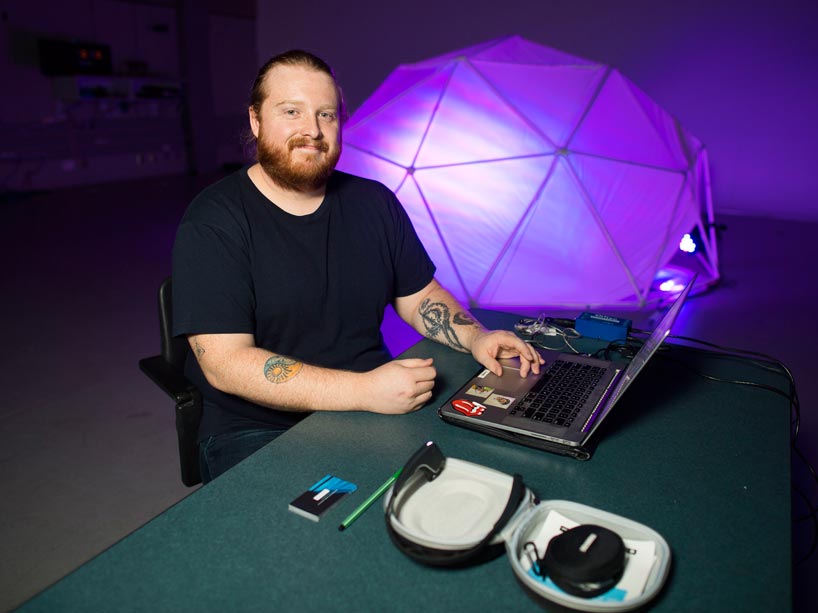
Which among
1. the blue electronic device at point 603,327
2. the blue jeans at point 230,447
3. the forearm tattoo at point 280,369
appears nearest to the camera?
the forearm tattoo at point 280,369

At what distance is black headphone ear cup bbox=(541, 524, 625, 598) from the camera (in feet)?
2.34

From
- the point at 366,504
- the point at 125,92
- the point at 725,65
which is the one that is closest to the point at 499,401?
the point at 366,504

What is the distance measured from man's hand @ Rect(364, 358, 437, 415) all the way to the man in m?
0.04

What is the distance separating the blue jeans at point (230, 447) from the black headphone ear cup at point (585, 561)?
0.79 m

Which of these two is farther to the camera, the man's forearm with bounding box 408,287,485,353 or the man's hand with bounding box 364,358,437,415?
the man's forearm with bounding box 408,287,485,353

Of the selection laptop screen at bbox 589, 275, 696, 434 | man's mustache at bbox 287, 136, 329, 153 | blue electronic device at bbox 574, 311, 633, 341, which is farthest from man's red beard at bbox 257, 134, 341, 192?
laptop screen at bbox 589, 275, 696, 434

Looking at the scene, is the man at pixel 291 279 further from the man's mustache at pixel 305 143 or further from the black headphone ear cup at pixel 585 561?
the black headphone ear cup at pixel 585 561

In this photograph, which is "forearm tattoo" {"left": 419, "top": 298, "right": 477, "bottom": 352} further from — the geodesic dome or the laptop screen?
the geodesic dome

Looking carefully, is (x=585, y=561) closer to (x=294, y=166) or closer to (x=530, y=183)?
(x=294, y=166)

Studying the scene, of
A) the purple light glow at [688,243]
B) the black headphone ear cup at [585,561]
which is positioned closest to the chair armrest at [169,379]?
the black headphone ear cup at [585,561]

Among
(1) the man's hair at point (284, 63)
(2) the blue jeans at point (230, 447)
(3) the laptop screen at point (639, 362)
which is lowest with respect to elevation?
(2) the blue jeans at point (230, 447)

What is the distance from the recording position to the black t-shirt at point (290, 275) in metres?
1.32

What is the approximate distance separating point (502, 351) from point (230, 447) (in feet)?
2.10

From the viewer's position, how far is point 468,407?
3.72ft
